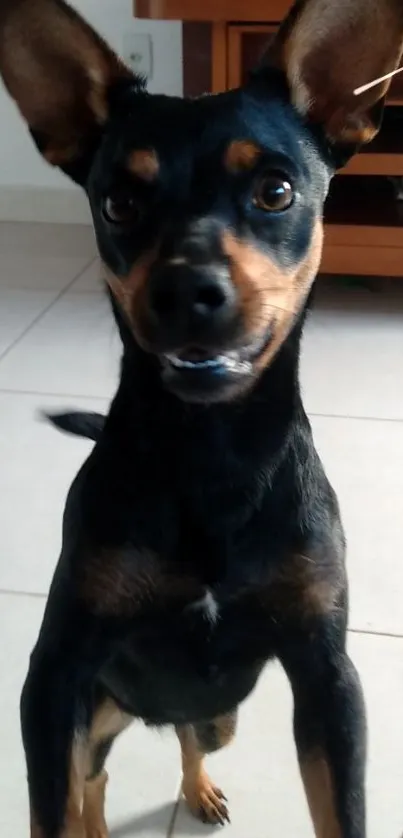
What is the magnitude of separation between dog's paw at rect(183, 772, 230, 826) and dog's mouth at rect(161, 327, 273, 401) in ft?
1.86

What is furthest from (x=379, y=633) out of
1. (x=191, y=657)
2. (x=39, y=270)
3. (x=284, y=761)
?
(x=39, y=270)

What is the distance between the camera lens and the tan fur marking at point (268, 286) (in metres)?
0.81

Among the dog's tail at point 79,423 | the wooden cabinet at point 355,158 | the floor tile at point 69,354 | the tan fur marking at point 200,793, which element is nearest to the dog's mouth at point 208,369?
the dog's tail at point 79,423

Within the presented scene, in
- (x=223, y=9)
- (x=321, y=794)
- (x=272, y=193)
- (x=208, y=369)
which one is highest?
(x=272, y=193)

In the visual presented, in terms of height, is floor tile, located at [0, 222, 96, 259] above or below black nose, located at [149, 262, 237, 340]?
below

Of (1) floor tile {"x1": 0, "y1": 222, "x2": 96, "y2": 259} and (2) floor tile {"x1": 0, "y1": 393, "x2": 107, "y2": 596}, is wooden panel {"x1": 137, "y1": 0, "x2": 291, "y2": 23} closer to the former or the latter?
(1) floor tile {"x1": 0, "y1": 222, "x2": 96, "y2": 259}

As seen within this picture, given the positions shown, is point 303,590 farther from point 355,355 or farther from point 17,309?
point 17,309

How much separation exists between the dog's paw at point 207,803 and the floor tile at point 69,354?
3.06 feet

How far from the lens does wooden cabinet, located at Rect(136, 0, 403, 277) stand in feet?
7.48

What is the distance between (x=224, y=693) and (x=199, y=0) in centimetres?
175

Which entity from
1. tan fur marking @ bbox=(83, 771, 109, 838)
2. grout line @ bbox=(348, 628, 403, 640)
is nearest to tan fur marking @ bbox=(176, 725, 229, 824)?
tan fur marking @ bbox=(83, 771, 109, 838)

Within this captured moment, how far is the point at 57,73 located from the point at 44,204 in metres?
2.31

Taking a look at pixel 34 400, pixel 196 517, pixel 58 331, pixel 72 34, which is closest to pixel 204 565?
pixel 196 517

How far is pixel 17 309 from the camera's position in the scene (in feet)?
8.35
